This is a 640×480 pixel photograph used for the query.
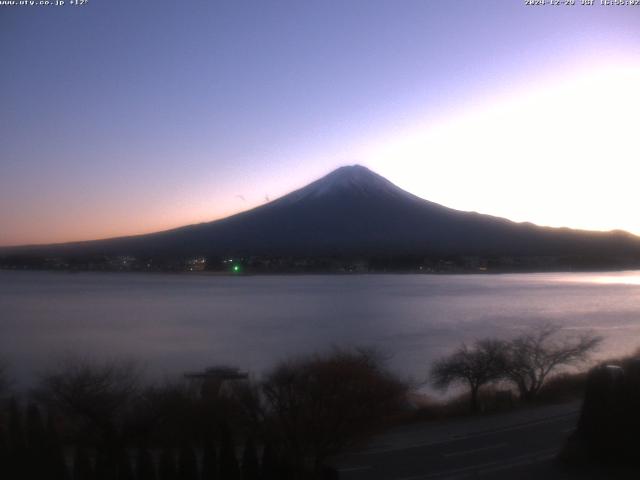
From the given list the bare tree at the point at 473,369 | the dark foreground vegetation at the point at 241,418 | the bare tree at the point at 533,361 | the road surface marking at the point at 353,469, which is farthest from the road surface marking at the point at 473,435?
→ the bare tree at the point at 473,369

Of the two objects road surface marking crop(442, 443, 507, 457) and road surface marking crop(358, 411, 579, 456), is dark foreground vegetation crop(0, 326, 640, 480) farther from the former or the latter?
road surface marking crop(442, 443, 507, 457)

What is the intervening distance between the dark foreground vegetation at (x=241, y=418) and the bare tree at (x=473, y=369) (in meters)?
0.02

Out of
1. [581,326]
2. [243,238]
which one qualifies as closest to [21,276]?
[243,238]

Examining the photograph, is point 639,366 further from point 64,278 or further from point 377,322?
point 64,278

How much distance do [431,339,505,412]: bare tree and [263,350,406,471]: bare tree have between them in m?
1.72

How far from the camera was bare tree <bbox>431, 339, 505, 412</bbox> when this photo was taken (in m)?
7.31

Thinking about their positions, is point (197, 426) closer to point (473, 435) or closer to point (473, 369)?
point (473, 435)

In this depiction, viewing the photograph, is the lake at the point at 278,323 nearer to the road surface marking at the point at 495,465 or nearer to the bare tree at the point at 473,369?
the bare tree at the point at 473,369

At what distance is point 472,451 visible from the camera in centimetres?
448

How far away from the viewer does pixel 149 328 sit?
15664 mm

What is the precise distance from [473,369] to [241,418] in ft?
11.2

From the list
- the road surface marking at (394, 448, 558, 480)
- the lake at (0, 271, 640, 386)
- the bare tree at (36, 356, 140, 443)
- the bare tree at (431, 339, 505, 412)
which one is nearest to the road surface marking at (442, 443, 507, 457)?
the road surface marking at (394, 448, 558, 480)

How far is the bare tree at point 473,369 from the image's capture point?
731 cm

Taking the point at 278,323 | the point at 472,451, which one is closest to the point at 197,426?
the point at 472,451
